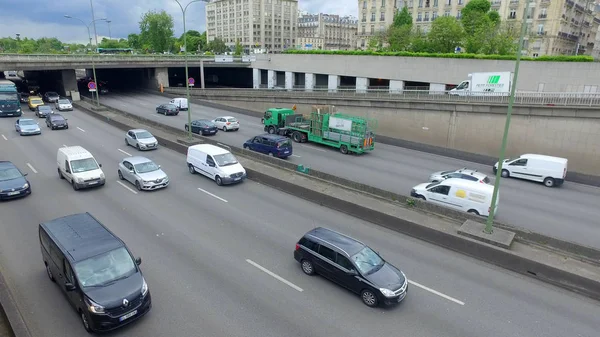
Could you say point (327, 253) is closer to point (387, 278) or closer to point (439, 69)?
point (387, 278)

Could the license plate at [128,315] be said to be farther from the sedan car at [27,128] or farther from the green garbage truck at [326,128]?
the sedan car at [27,128]

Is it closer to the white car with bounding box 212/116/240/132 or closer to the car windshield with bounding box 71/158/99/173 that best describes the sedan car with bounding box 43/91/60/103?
the white car with bounding box 212/116/240/132

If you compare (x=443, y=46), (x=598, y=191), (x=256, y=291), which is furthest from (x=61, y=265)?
(x=443, y=46)

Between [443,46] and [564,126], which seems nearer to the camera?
[564,126]

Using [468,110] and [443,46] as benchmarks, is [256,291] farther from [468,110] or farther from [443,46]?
[443,46]

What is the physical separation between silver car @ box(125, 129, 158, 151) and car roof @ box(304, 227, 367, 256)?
62.3 ft

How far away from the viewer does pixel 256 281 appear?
11.3 meters

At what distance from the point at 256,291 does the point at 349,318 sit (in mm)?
2817

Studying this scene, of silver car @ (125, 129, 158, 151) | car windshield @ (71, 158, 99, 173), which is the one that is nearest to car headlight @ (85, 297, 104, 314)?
car windshield @ (71, 158, 99, 173)

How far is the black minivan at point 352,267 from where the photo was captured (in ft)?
33.5

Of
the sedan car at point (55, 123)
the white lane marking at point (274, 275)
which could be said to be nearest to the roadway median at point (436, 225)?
the white lane marking at point (274, 275)

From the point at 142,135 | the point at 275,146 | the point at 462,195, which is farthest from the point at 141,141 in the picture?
the point at 462,195

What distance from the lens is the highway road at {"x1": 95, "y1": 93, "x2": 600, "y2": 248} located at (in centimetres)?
1719

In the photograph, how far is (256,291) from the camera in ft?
35.5
